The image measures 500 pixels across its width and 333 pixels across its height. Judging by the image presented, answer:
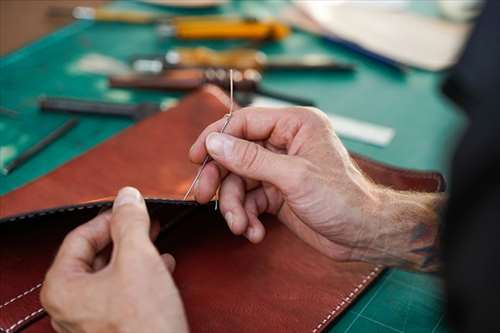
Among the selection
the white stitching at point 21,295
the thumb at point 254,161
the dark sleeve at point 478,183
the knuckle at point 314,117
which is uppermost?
the dark sleeve at point 478,183

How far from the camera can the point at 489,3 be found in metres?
0.50

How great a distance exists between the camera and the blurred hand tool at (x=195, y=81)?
1486mm

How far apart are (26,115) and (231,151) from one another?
0.67 m

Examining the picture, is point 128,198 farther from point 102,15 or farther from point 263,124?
point 102,15

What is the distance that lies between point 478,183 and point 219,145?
1.80ft

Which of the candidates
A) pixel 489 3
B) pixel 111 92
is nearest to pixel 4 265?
pixel 111 92

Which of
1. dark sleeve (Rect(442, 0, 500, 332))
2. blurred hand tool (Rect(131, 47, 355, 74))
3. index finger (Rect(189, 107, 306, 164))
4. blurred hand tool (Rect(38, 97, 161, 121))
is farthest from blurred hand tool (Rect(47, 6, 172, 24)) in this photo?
dark sleeve (Rect(442, 0, 500, 332))

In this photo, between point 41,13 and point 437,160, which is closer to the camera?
point 437,160

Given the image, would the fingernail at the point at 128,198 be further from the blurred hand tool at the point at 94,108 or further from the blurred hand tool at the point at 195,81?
the blurred hand tool at the point at 195,81

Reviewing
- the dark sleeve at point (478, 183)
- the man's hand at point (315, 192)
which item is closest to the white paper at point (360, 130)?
the man's hand at point (315, 192)

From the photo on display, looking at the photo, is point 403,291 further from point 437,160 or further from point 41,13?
point 41,13

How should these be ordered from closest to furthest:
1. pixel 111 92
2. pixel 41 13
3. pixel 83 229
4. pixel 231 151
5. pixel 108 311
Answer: pixel 108 311 < pixel 83 229 < pixel 231 151 < pixel 111 92 < pixel 41 13

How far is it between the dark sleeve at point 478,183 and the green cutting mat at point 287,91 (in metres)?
0.49

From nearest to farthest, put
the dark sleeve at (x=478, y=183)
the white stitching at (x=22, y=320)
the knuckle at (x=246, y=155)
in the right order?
1. the dark sleeve at (x=478, y=183)
2. the white stitching at (x=22, y=320)
3. the knuckle at (x=246, y=155)
